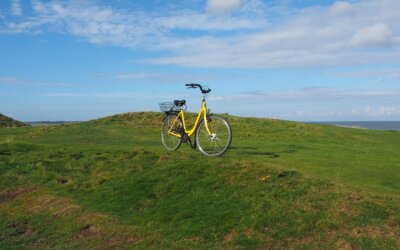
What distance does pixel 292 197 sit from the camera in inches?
402

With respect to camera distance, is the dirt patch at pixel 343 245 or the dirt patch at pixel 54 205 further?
the dirt patch at pixel 54 205

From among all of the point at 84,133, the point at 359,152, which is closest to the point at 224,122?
the point at 359,152

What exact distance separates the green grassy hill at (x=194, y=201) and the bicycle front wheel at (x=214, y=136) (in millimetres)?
629

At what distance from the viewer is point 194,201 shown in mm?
10562

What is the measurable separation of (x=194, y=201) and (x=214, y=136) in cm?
359

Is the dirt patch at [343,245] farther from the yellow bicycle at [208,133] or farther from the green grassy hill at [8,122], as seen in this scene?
the green grassy hill at [8,122]

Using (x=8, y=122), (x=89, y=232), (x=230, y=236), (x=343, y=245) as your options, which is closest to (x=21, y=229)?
(x=89, y=232)

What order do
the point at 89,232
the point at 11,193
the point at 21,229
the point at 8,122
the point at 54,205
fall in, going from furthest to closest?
the point at 8,122 < the point at 11,193 < the point at 54,205 < the point at 21,229 < the point at 89,232

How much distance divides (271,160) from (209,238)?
21.0 feet

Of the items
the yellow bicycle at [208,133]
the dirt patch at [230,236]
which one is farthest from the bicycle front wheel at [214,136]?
the dirt patch at [230,236]

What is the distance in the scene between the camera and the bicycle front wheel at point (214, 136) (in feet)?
45.4

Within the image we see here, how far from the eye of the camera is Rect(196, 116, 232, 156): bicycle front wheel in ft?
45.4

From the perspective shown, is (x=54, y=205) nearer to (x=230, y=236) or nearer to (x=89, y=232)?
(x=89, y=232)

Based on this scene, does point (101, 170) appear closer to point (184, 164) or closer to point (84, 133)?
point (184, 164)
